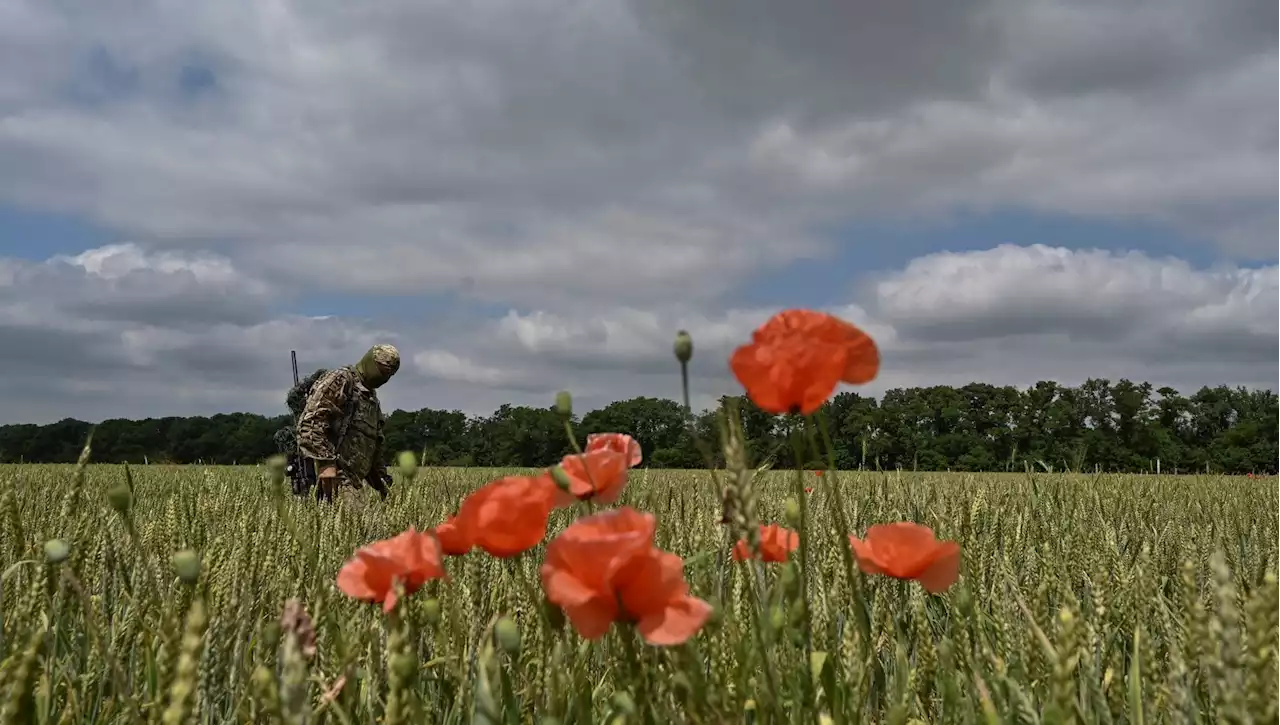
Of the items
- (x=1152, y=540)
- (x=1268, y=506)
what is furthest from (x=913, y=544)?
(x=1268, y=506)

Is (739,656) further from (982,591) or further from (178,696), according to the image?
(982,591)

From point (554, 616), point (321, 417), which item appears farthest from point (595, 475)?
point (321, 417)

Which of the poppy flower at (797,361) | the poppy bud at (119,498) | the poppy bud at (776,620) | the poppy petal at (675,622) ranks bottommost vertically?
the poppy bud at (776,620)

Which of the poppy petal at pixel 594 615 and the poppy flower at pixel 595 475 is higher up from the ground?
the poppy flower at pixel 595 475

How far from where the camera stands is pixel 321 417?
6.40 metres

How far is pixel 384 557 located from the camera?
40.6 inches

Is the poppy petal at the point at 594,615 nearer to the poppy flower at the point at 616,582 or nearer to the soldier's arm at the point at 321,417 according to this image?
the poppy flower at the point at 616,582

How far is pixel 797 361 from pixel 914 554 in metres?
0.39

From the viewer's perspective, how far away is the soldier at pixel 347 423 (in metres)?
6.29

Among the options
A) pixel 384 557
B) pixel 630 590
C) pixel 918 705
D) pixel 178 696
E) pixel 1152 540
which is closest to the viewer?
pixel 178 696

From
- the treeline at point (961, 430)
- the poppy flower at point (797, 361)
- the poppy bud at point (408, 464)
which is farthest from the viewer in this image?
the treeline at point (961, 430)

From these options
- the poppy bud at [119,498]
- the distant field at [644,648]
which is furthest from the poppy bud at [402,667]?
the poppy bud at [119,498]

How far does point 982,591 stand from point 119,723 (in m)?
1.72

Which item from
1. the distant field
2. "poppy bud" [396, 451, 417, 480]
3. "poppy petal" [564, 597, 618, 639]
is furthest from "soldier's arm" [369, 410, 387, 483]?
"poppy petal" [564, 597, 618, 639]
